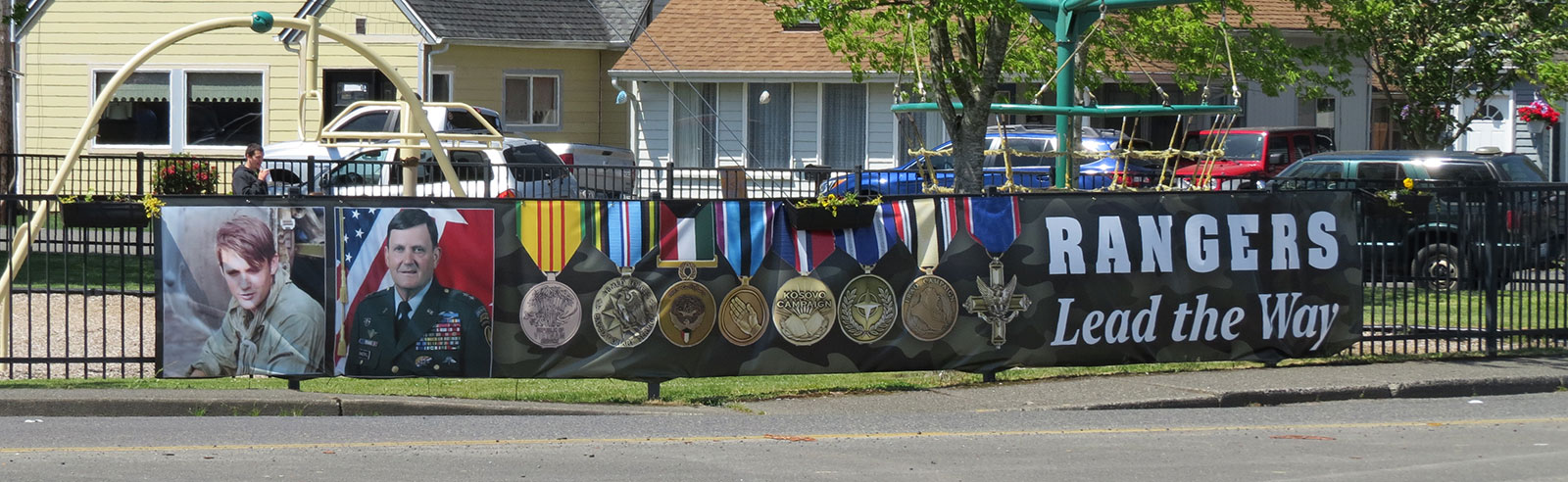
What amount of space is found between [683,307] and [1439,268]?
5.98 meters

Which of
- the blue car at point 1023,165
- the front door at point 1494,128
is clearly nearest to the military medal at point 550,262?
the blue car at point 1023,165

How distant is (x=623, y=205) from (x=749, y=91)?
66.5ft

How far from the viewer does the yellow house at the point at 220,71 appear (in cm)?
2844

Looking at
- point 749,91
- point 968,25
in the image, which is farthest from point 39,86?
point 968,25

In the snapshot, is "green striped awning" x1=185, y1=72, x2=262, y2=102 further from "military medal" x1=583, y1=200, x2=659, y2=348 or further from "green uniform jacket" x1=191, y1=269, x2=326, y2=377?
"military medal" x1=583, y1=200, x2=659, y2=348

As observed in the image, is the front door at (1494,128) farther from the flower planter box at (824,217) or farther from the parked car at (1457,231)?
the flower planter box at (824,217)

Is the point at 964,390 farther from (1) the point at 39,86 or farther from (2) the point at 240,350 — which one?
(1) the point at 39,86

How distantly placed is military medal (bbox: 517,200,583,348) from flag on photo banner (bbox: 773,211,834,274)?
1.32m

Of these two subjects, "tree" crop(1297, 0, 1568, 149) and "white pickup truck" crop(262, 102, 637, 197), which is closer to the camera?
"white pickup truck" crop(262, 102, 637, 197)

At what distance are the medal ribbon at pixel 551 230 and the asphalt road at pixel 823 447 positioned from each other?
1.12 metres

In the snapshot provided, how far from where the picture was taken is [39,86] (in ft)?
96.3

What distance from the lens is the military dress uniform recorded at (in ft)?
33.4

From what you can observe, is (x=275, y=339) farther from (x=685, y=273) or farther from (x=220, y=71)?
(x=220, y=71)

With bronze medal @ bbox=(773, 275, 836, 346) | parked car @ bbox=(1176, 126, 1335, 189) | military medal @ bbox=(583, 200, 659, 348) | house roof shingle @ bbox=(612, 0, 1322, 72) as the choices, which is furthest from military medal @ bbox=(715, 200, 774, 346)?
house roof shingle @ bbox=(612, 0, 1322, 72)
